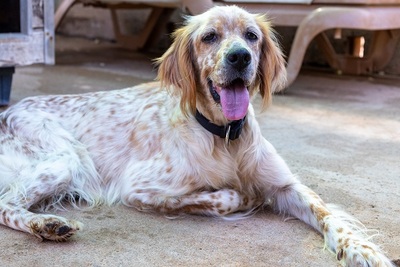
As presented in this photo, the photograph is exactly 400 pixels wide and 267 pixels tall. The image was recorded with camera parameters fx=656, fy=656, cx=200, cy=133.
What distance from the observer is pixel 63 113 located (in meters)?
3.39

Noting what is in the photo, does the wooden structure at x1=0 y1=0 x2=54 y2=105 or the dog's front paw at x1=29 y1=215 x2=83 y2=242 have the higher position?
the wooden structure at x1=0 y1=0 x2=54 y2=105

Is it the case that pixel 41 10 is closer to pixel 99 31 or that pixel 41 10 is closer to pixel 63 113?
pixel 63 113

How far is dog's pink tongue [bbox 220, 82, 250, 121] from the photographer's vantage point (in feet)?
8.98

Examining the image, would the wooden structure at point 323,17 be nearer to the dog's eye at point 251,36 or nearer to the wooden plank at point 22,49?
the wooden plank at point 22,49

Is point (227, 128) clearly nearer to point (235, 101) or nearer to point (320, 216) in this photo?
point (235, 101)

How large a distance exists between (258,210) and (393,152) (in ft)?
4.40

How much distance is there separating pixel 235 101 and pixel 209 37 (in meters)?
0.34

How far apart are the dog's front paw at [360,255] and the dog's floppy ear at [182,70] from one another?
907 mm

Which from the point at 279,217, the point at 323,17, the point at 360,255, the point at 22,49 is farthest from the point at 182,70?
the point at 323,17

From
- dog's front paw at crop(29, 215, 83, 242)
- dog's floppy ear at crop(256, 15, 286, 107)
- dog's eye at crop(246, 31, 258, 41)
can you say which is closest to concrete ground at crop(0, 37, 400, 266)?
dog's front paw at crop(29, 215, 83, 242)

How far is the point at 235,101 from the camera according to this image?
277 centimetres

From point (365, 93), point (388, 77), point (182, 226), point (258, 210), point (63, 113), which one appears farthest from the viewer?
point (388, 77)

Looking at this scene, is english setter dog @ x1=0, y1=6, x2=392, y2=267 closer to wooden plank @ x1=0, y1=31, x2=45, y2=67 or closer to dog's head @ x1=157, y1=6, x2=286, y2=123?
dog's head @ x1=157, y1=6, x2=286, y2=123

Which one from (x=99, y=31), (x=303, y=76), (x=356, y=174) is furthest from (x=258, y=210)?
(x=99, y=31)
